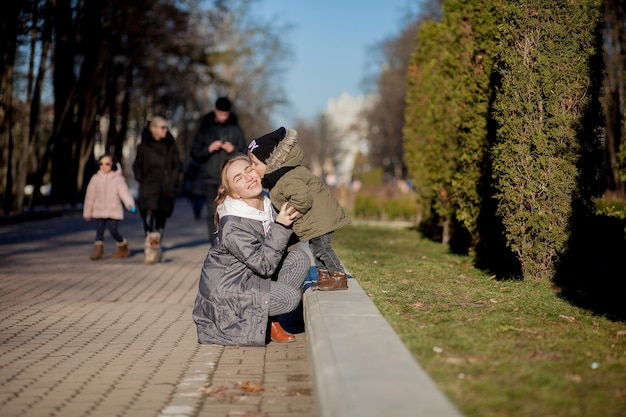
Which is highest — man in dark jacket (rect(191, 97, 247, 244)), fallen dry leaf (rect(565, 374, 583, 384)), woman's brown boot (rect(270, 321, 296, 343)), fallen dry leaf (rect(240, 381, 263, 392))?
man in dark jacket (rect(191, 97, 247, 244))

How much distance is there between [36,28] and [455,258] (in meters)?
15.2

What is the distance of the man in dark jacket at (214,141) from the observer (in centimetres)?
1190

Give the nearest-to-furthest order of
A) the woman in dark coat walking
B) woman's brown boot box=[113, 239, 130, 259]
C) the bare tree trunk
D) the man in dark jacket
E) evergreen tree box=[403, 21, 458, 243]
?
the man in dark jacket < the woman in dark coat walking < woman's brown boot box=[113, 239, 130, 259] < evergreen tree box=[403, 21, 458, 243] < the bare tree trunk

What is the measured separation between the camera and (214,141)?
11844 millimetres

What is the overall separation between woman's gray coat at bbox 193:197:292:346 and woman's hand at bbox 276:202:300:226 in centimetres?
6

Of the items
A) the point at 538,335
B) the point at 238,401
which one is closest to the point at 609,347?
the point at 538,335

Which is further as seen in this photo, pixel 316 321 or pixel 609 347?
pixel 316 321

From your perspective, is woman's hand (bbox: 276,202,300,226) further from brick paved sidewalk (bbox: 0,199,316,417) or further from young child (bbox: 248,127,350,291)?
brick paved sidewalk (bbox: 0,199,316,417)

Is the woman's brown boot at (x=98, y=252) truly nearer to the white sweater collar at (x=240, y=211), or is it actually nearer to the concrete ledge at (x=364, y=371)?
the white sweater collar at (x=240, y=211)

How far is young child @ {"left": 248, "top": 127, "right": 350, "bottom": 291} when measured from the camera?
Result: 6.60m

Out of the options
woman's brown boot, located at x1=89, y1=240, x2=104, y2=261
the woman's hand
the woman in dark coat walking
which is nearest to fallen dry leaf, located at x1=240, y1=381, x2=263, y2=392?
the woman's hand

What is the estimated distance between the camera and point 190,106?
55594 mm

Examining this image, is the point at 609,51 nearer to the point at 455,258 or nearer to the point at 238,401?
the point at 455,258

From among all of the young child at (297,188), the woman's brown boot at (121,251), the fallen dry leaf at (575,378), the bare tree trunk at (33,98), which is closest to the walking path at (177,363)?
the young child at (297,188)
